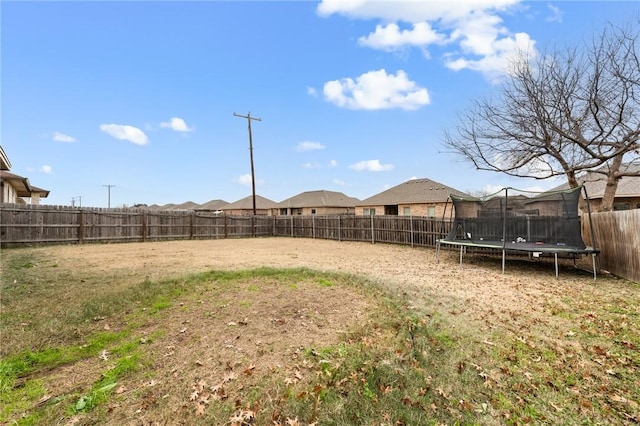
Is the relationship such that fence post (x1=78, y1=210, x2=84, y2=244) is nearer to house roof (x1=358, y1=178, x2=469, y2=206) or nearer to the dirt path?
the dirt path

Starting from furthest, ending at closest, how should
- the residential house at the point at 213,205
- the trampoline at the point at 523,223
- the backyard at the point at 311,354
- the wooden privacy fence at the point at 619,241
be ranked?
the residential house at the point at 213,205, the trampoline at the point at 523,223, the wooden privacy fence at the point at 619,241, the backyard at the point at 311,354

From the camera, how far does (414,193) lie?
85.7 ft

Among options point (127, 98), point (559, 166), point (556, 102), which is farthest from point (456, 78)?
point (127, 98)

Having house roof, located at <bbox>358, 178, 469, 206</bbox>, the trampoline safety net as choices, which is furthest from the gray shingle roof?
the trampoline safety net

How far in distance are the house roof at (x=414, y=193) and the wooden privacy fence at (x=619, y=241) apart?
52.9ft

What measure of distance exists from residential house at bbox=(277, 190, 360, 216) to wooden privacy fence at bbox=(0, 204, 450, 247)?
1411 centimetres

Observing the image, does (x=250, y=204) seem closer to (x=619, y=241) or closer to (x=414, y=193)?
(x=414, y=193)

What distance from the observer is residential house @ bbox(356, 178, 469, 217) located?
2403 centimetres

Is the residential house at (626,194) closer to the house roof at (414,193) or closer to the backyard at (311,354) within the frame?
the house roof at (414,193)

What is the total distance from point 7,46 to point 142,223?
34.1 feet

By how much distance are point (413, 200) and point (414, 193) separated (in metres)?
1.08

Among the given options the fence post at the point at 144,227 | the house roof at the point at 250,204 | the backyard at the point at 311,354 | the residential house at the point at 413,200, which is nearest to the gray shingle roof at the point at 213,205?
the house roof at the point at 250,204

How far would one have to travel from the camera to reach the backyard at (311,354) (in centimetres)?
225

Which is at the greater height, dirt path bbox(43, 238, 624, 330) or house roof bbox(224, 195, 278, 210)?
house roof bbox(224, 195, 278, 210)
